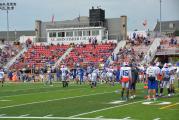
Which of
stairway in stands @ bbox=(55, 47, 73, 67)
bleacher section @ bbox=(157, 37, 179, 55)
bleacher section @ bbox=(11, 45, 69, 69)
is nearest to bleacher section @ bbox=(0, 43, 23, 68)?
bleacher section @ bbox=(11, 45, 69, 69)

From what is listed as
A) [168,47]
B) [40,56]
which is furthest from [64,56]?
[168,47]

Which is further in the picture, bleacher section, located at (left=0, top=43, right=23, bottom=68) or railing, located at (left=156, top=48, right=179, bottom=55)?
bleacher section, located at (left=0, top=43, right=23, bottom=68)

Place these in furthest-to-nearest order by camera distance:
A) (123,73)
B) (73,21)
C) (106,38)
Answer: (73,21)
(106,38)
(123,73)

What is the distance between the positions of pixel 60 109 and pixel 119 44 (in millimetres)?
38830

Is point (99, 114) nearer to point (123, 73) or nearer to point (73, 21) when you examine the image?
point (123, 73)

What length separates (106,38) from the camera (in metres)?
62.1

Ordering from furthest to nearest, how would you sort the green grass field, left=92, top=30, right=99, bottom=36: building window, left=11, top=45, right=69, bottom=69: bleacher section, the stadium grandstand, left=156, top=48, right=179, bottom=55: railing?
left=92, top=30, right=99, bottom=36: building window, left=11, top=45, right=69, bottom=69: bleacher section, left=156, top=48, right=179, bottom=55: railing, the stadium grandstand, the green grass field

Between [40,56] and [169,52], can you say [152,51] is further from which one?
[40,56]

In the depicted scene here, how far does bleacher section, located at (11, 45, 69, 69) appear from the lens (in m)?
54.6

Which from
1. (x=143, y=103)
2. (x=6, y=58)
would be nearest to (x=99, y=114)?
(x=143, y=103)

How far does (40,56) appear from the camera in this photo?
185ft

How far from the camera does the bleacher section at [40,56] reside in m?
54.6

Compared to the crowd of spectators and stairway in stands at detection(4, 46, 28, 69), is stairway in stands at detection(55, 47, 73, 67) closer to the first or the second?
the crowd of spectators

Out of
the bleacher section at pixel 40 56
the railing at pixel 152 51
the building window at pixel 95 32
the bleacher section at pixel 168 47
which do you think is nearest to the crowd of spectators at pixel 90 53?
the bleacher section at pixel 40 56
